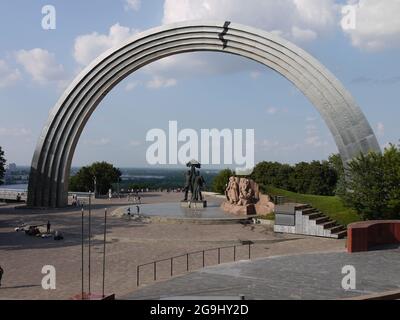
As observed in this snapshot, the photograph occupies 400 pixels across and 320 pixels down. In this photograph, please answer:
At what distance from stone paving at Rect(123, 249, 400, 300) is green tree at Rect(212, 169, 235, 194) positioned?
45327mm

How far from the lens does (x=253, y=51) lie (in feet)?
134

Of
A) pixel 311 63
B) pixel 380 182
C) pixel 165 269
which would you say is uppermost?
pixel 311 63

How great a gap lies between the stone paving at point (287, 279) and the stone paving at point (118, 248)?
1819 mm

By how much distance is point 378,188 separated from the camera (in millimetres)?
23844

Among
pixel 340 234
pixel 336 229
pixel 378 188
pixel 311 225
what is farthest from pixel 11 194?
pixel 378 188

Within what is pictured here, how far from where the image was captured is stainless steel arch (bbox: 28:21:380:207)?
123 feet

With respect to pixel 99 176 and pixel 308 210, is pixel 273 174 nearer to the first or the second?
pixel 99 176

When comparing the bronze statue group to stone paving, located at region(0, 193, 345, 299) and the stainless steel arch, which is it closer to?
stone paving, located at region(0, 193, 345, 299)

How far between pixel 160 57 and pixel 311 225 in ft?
78.9

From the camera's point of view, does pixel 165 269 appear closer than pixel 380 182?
Yes

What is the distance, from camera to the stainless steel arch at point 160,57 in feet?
123
